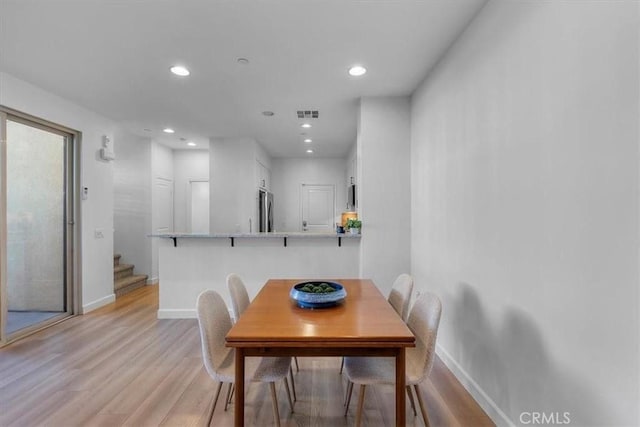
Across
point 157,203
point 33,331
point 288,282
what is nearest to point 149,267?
point 157,203

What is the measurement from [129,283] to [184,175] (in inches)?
94.3

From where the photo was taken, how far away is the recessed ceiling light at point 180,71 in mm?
2793

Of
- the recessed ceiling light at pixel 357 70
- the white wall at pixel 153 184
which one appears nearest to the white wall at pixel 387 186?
the recessed ceiling light at pixel 357 70

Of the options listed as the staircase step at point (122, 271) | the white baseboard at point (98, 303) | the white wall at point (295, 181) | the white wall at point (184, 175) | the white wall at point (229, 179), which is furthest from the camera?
the white wall at point (295, 181)

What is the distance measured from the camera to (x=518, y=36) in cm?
166

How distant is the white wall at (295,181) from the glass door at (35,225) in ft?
13.1

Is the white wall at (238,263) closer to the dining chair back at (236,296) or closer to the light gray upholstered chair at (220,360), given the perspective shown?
the dining chair back at (236,296)

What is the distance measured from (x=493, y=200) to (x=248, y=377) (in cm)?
175

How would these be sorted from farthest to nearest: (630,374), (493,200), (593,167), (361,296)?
(361,296) < (493,200) < (593,167) < (630,374)

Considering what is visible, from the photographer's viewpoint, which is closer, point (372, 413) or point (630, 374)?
point (630, 374)

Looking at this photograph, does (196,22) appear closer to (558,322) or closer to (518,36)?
(518,36)

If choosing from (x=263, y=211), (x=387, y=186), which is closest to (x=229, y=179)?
(x=263, y=211)

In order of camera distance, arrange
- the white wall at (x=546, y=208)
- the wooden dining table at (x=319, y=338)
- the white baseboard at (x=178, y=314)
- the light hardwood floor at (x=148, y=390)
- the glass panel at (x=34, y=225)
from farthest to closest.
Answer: the white baseboard at (x=178, y=314) → the glass panel at (x=34, y=225) → the light hardwood floor at (x=148, y=390) → the wooden dining table at (x=319, y=338) → the white wall at (x=546, y=208)

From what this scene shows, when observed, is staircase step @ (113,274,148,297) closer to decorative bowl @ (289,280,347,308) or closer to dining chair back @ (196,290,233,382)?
dining chair back @ (196,290,233,382)
